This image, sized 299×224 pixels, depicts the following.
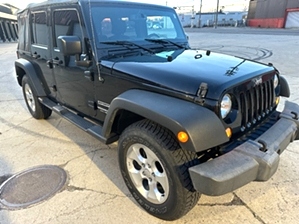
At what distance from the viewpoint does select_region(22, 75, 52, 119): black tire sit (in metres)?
4.39

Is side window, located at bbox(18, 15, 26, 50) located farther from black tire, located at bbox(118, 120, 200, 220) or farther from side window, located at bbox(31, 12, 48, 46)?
black tire, located at bbox(118, 120, 200, 220)

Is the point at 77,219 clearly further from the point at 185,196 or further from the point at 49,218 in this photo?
the point at 185,196

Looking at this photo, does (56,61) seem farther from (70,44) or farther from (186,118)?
(186,118)

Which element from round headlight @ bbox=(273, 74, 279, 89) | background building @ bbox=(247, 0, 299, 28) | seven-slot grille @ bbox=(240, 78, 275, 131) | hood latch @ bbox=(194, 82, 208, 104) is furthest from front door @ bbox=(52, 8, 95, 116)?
background building @ bbox=(247, 0, 299, 28)

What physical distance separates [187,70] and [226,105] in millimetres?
481

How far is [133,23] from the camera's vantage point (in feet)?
10.0

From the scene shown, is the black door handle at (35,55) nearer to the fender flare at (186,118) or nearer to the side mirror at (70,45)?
the side mirror at (70,45)

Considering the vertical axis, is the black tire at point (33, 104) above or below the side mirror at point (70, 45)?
below

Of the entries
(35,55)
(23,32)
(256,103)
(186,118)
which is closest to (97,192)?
(186,118)

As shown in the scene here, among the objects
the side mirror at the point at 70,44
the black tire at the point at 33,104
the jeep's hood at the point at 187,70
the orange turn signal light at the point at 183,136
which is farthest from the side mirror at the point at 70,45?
the black tire at the point at 33,104

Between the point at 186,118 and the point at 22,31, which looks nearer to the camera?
the point at 186,118

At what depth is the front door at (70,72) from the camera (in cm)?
→ 297

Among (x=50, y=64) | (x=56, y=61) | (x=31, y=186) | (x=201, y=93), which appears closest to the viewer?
(x=201, y=93)

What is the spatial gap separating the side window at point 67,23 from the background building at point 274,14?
42.3 metres
